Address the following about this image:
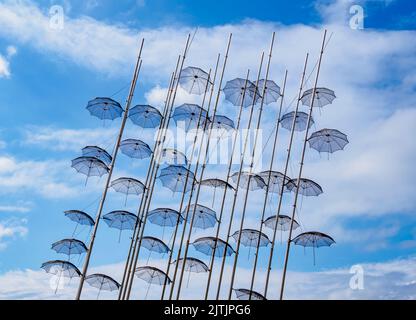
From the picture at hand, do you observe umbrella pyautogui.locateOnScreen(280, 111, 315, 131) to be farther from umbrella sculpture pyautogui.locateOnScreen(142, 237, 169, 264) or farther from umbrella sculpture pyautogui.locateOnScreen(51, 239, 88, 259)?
umbrella sculpture pyautogui.locateOnScreen(51, 239, 88, 259)

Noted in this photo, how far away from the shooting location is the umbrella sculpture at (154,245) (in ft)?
47.6

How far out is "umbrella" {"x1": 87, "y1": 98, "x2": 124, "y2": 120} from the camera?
1493 cm

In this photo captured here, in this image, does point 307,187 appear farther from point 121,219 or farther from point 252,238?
point 121,219

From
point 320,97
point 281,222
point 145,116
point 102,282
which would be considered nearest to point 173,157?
point 145,116

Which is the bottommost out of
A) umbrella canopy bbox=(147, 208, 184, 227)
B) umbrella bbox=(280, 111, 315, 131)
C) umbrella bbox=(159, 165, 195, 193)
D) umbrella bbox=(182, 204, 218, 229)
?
umbrella canopy bbox=(147, 208, 184, 227)

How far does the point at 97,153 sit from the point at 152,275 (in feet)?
14.3

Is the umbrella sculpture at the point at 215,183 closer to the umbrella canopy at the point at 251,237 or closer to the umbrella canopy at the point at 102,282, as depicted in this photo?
the umbrella canopy at the point at 251,237

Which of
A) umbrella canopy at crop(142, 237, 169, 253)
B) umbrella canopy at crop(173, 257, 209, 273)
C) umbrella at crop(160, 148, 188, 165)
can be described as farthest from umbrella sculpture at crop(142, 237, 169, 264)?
umbrella at crop(160, 148, 188, 165)

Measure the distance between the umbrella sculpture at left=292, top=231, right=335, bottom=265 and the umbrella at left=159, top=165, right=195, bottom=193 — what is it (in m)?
3.92

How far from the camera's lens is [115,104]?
588 inches

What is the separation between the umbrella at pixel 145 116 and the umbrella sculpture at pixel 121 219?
315cm

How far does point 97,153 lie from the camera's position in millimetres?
14508
